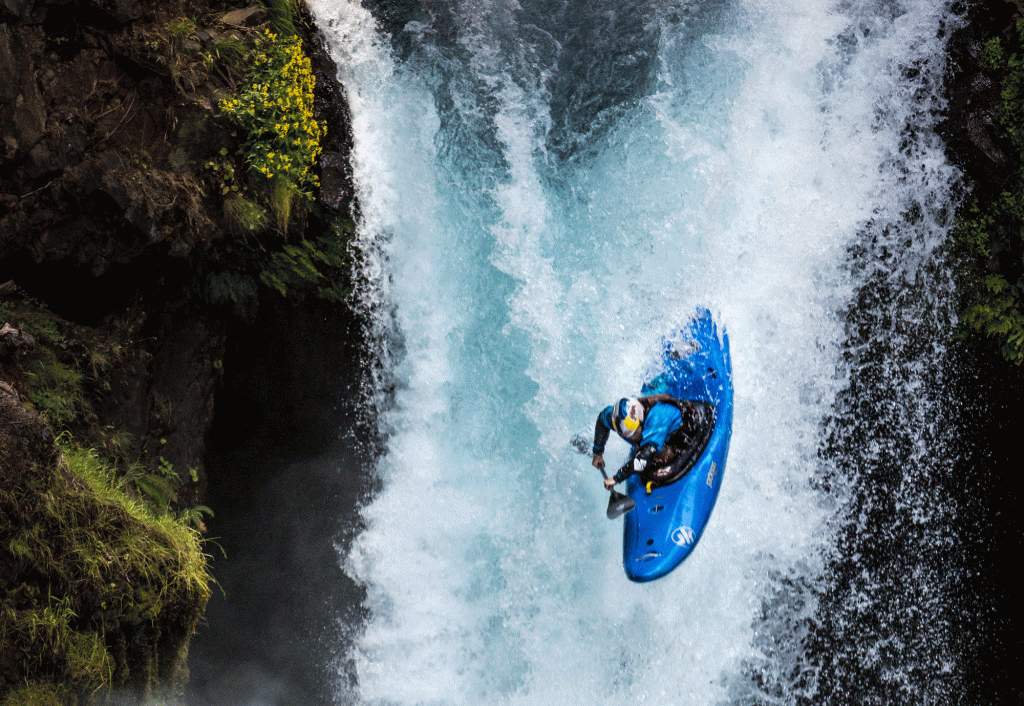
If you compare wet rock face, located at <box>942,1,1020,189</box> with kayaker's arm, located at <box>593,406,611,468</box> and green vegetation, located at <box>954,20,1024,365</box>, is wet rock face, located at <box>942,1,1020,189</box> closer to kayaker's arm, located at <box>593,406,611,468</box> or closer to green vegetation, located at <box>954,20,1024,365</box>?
green vegetation, located at <box>954,20,1024,365</box>

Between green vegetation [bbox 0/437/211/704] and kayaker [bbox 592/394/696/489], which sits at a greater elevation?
green vegetation [bbox 0/437/211/704]

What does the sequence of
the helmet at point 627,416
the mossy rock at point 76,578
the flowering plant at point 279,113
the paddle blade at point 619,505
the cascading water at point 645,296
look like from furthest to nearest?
1. the cascading water at point 645,296
2. the flowering plant at point 279,113
3. the paddle blade at point 619,505
4. the helmet at point 627,416
5. the mossy rock at point 76,578

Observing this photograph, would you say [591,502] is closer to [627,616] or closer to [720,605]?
[627,616]

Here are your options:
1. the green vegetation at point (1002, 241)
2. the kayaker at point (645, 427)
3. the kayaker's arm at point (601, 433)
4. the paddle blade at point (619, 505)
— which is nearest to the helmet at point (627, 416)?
the kayaker at point (645, 427)

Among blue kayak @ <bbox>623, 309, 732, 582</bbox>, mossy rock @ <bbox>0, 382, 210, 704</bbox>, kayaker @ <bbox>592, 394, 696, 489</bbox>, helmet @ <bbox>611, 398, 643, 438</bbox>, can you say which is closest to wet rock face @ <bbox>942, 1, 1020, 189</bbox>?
blue kayak @ <bbox>623, 309, 732, 582</bbox>

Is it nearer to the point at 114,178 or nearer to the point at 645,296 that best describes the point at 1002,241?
the point at 645,296

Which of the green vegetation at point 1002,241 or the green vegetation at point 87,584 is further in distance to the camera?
the green vegetation at point 1002,241

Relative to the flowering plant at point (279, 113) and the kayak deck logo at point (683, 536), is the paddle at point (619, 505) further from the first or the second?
the flowering plant at point (279, 113)

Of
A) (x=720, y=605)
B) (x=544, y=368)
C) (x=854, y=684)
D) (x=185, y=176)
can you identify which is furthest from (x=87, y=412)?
(x=854, y=684)
